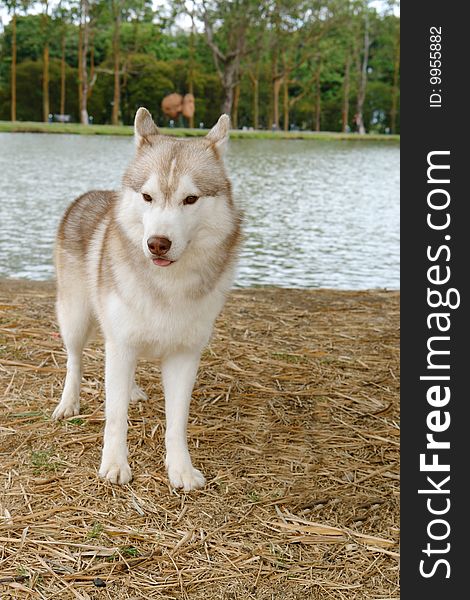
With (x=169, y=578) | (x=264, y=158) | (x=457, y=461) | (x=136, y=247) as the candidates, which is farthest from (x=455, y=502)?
(x=264, y=158)

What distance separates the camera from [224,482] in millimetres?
2943

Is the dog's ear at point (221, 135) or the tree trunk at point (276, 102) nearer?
the dog's ear at point (221, 135)

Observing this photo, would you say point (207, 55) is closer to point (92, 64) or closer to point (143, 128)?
point (92, 64)

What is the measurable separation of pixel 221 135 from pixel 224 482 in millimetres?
1169

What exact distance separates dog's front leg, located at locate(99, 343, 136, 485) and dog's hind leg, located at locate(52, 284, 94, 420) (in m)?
0.47

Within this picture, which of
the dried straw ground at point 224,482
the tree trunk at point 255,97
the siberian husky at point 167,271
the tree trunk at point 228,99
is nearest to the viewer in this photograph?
the dried straw ground at point 224,482

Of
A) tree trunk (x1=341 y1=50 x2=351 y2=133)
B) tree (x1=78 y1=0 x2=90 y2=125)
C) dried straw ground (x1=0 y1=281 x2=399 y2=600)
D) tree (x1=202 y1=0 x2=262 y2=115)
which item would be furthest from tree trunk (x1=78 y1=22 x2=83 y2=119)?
dried straw ground (x1=0 y1=281 x2=399 y2=600)

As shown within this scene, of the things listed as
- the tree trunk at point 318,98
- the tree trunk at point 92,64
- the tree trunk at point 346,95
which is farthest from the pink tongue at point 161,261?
the tree trunk at point 346,95

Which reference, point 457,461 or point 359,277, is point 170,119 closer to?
point 359,277

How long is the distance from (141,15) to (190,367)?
30.9 metres

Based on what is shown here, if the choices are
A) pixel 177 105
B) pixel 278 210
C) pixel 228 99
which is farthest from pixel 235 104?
pixel 278 210

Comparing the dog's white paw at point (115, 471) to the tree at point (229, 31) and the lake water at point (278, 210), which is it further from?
the tree at point (229, 31)

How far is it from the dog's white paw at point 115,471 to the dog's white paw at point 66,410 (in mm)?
508

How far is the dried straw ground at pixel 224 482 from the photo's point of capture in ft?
7.70
